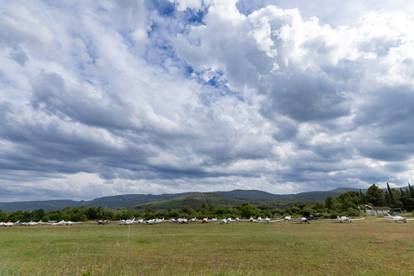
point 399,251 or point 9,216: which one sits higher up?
point 9,216

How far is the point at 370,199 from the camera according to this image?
98562 millimetres

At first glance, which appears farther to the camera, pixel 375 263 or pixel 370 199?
pixel 370 199

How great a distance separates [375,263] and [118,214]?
257 feet

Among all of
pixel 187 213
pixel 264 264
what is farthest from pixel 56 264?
pixel 187 213

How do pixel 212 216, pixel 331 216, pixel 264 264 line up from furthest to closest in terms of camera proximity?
pixel 212 216 → pixel 331 216 → pixel 264 264

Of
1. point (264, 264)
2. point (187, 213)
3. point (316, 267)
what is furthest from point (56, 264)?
point (187, 213)

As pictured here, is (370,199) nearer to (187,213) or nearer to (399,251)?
(187,213)

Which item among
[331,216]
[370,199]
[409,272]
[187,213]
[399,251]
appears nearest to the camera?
[409,272]

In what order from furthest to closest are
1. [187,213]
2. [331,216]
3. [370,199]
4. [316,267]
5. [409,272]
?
[370,199] → [187,213] → [331,216] → [316,267] → [409,272]

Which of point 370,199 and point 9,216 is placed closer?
point 9,216

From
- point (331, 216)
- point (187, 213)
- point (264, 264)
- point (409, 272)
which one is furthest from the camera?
point (187, 213)

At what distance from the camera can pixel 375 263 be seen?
646 inches

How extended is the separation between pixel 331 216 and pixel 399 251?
57.5 m

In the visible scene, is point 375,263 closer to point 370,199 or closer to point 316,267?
point 316,267
